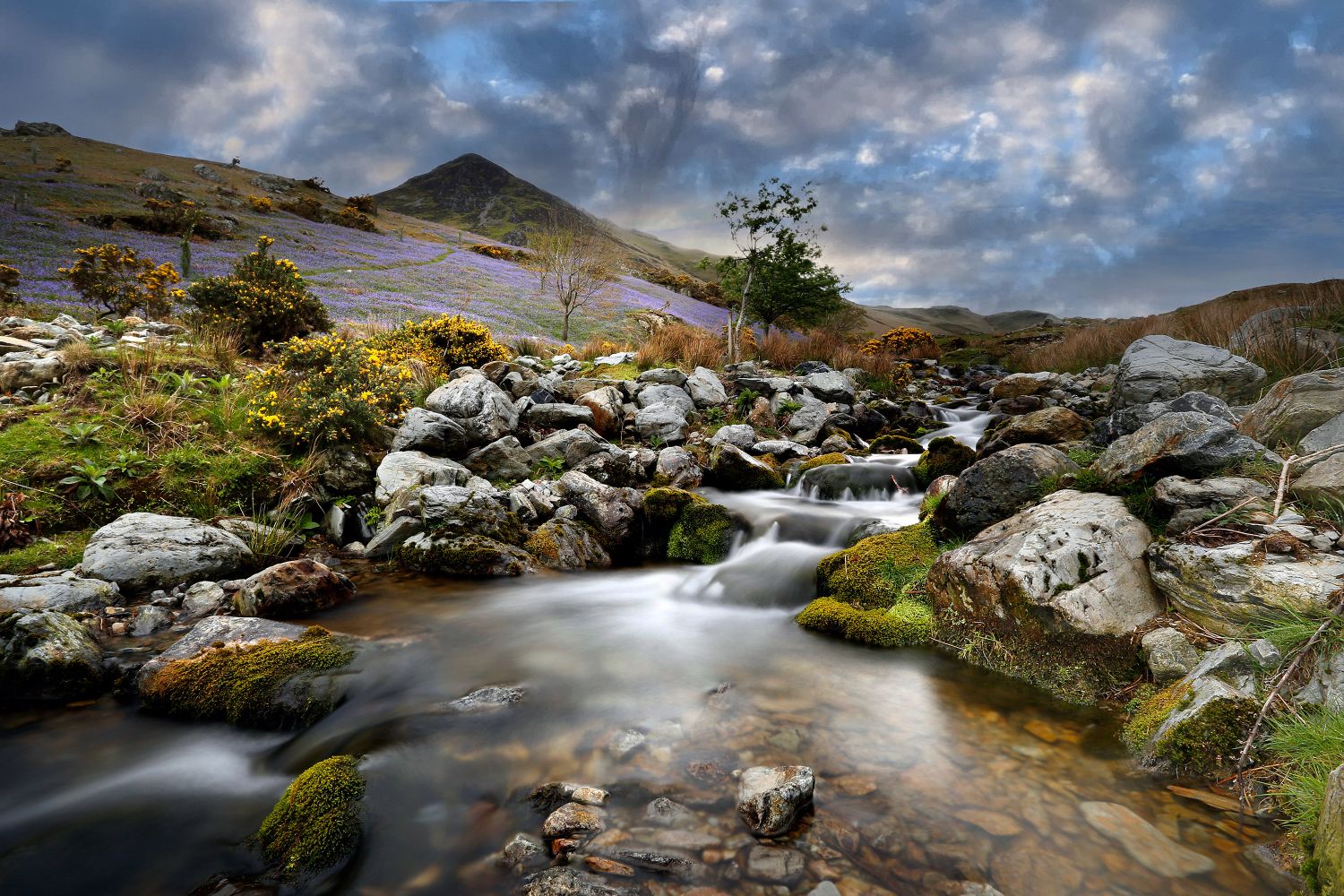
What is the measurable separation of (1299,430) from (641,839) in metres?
7.57

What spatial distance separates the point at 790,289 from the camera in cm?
3108

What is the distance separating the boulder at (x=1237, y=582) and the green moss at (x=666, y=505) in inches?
245

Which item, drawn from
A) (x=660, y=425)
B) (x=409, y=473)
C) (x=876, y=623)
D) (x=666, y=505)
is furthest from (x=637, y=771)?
(x=660, y=425)

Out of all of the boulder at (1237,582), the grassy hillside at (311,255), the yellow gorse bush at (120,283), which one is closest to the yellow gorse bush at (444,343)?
the grassy hillside at (311,255)

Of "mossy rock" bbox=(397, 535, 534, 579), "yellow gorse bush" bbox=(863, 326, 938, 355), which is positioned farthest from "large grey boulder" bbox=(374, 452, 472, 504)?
"yellow gorse bush" bbox=(863, 326, 938, 355)

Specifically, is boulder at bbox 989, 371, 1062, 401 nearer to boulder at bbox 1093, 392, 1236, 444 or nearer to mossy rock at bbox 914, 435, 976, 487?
mossy rock at bbox 914, 435, 976, 487

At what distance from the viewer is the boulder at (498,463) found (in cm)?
1039

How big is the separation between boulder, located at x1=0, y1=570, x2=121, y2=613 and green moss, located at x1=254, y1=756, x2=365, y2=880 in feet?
13.1

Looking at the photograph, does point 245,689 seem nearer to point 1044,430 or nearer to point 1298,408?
point 1298,408

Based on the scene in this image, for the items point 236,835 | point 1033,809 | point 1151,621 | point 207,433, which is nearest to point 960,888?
point 1033,809

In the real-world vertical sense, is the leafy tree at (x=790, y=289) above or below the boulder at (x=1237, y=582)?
above

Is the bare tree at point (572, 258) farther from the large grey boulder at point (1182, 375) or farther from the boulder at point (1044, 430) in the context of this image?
the large grey boulder at point (1182, 375)

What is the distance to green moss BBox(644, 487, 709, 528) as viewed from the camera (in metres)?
9.46

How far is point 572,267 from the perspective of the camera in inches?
886
